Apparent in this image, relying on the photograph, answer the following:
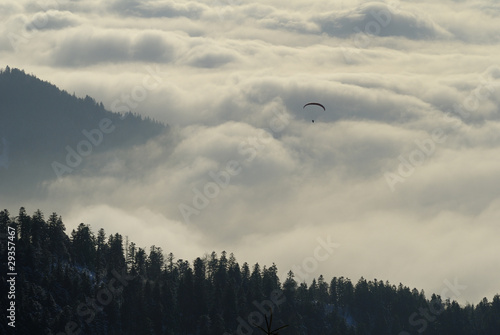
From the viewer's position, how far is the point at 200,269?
648ft

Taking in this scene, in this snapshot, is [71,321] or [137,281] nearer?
[71,321]

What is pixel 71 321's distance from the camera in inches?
6727

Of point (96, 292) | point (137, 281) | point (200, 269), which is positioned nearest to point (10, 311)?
point (96, 292)

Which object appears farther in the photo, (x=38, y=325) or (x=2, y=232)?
(x=2, y=232)

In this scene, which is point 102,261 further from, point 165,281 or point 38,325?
point 38,325

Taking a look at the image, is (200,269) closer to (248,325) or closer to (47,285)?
(248,325)

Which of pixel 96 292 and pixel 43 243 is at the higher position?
pixel 43 243

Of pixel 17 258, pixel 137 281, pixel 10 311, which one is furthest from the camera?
pixel 137 281

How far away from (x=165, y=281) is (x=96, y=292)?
18466 mm

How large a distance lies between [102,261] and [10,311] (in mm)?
Answer: 31879

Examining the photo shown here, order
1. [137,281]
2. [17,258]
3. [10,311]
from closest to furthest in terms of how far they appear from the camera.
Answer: [10,311], [17,258], [137,281]

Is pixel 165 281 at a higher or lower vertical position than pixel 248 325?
higher

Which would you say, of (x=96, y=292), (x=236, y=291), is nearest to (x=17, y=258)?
(x=96, y=292)

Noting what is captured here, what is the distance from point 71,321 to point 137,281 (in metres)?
23.4
